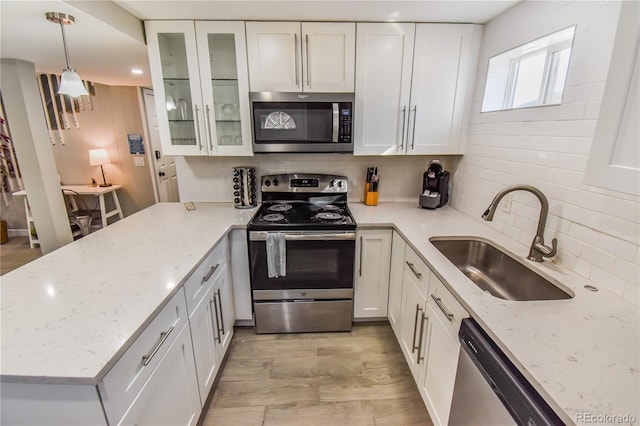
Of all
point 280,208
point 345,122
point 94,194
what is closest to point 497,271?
point 345,122

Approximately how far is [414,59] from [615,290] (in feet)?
5.76

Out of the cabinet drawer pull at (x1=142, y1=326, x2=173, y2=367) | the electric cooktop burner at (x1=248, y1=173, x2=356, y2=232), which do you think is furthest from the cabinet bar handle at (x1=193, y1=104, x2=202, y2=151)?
the cabinet drawer pull at (x1=142, y1=326, x2=173, y2=367)

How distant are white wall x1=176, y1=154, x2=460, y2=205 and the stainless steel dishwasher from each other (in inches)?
64.6

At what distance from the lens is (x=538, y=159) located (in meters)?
1.52

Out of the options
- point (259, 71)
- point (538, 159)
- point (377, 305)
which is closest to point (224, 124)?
point (259, 71)

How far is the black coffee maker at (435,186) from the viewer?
2.33 metres

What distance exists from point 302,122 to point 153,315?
1535 mm

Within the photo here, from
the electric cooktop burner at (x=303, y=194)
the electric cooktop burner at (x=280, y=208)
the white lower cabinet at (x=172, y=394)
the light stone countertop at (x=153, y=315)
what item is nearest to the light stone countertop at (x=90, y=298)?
the light stone countertop at (x=153, y=315)

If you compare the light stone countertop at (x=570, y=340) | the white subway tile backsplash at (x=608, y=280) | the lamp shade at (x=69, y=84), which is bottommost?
the light stone countertop at (x=570, y=340)

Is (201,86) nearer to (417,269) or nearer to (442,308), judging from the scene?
(417,269)

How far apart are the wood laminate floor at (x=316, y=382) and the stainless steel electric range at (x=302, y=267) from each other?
0.15 metres

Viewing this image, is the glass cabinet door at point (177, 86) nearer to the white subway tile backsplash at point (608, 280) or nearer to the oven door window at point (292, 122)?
the oven door window at point (292, 122)

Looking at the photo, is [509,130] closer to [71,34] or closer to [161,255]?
[161,255]

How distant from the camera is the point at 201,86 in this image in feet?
6.73
